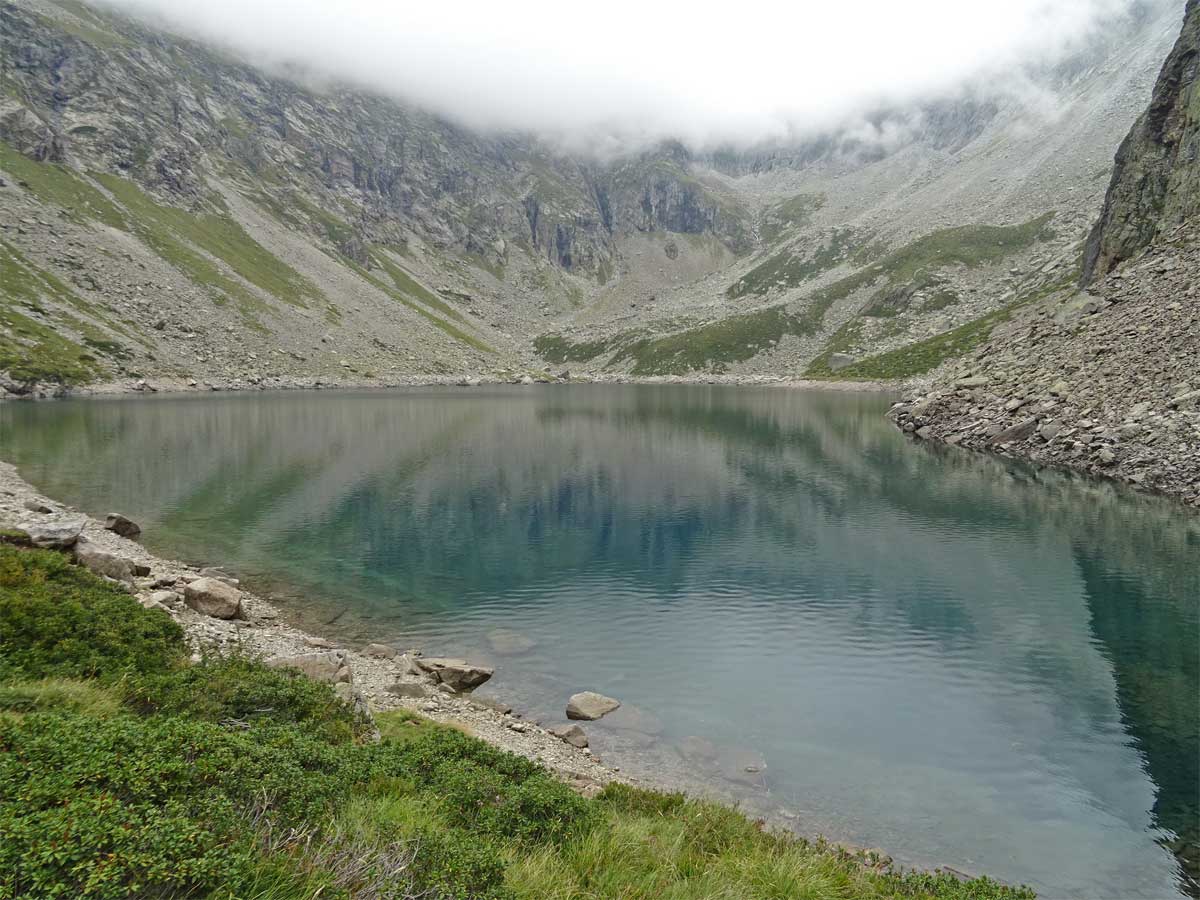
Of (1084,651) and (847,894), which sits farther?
(1084,651)

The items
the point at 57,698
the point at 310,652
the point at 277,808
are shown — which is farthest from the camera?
the point at 310,652

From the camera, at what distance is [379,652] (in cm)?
2533

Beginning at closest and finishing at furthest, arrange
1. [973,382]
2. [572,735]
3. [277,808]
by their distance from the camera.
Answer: [277,808], [572,735], [973,382]

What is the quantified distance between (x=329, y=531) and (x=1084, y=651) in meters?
40.5

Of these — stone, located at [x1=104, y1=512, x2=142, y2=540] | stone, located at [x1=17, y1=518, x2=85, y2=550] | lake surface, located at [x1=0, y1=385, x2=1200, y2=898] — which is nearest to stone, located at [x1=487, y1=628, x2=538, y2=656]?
lake surface, located at [x1=0, y1=385, x2=1200, y2=898]

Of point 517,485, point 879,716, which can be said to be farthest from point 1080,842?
point 517,485

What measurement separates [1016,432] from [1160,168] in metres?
55.8

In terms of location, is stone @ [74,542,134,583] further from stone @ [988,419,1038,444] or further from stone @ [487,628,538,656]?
stone @ [988,419,1038,444]

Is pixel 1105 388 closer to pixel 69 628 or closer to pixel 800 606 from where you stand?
pixel 800 606

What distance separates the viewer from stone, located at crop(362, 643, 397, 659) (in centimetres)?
2517

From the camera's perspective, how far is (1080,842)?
629 inches

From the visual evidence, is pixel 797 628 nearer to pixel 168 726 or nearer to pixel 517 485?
pixel 168 726

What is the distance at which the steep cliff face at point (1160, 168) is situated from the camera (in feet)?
279

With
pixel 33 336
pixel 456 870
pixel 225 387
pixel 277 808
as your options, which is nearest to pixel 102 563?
pixel 277 808
